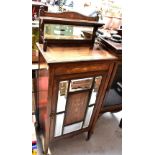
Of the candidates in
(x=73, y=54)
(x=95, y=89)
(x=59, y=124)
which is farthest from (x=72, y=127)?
(x=73, y=54)

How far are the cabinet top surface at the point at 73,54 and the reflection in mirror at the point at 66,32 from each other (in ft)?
0.27

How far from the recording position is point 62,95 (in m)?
1.12

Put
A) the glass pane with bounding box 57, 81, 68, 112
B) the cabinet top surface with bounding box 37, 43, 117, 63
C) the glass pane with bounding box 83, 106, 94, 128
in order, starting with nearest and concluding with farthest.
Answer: the cabinet top surface with bounding box 37, 43, 117, 63, the glass pane with bounding box 57, 81, 68, 112, the glass pane with bounding box 83, 106, 94, 128

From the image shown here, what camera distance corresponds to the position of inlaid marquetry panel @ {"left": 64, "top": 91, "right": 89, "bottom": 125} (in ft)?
3.93

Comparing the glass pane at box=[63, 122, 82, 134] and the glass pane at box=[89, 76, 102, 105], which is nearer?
the glass pane at box=[89, 76, 102, 105]

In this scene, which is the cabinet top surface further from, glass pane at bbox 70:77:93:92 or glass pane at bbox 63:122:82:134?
glass pane at bbox 63:122:82:134

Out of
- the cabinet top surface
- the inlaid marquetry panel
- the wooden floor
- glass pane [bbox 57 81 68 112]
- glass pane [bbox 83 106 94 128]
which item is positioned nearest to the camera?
the cabinet top surface

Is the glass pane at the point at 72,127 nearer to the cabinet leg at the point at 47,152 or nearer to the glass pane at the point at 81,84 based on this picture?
the cabinet leg at the point at 47,152

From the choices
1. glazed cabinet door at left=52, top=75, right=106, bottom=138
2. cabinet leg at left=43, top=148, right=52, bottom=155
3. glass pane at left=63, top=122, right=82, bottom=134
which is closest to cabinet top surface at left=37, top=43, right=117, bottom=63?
glazed cabinet door at left=52, top=75, right=106, bottom=138

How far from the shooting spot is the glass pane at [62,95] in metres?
A: 1.07

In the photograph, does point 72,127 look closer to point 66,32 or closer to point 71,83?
point 71,83

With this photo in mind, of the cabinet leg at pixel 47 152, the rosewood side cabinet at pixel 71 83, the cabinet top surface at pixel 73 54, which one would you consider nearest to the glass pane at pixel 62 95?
the rosewood side cabinet at pixel 71 83

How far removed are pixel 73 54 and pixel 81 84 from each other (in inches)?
9.2

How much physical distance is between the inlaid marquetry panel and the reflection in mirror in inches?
17.0
